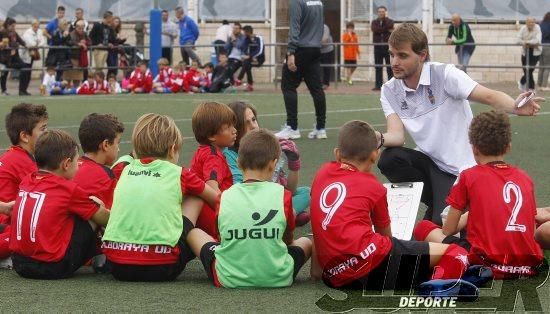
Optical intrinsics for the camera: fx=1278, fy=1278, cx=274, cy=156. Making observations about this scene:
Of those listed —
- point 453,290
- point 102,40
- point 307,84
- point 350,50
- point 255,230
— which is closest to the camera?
point 453,290

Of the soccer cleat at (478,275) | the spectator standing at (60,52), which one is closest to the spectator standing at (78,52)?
the spectator standing at (60,52)

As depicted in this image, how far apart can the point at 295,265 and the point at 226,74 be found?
2109 cm

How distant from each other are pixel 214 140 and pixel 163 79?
1977cm

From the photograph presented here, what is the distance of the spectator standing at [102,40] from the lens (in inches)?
1137

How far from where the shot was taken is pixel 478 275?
6.22 metres

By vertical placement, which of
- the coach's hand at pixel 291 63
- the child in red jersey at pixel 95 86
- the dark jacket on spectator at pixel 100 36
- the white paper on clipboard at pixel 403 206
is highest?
the coach's hand at pixel 291 63

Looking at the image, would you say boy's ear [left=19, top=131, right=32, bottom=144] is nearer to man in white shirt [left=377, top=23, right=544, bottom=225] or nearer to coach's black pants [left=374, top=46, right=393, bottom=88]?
man in white shirt [left=377, top=23, right=544, bottom=225]

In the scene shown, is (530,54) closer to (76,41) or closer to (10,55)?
(76,41)

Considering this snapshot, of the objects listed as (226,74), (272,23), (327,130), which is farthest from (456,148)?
(272,23)

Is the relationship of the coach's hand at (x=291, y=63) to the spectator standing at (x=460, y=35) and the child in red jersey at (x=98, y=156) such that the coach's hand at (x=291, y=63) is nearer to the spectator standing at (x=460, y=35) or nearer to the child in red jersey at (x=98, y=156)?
the child in red jersey at (x=98, y=156)

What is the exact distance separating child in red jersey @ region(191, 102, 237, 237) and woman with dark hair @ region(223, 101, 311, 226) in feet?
0.45

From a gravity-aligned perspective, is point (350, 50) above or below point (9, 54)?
below

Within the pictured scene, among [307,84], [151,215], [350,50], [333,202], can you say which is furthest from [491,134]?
[350,50]

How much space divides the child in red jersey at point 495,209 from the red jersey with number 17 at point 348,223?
451mm
